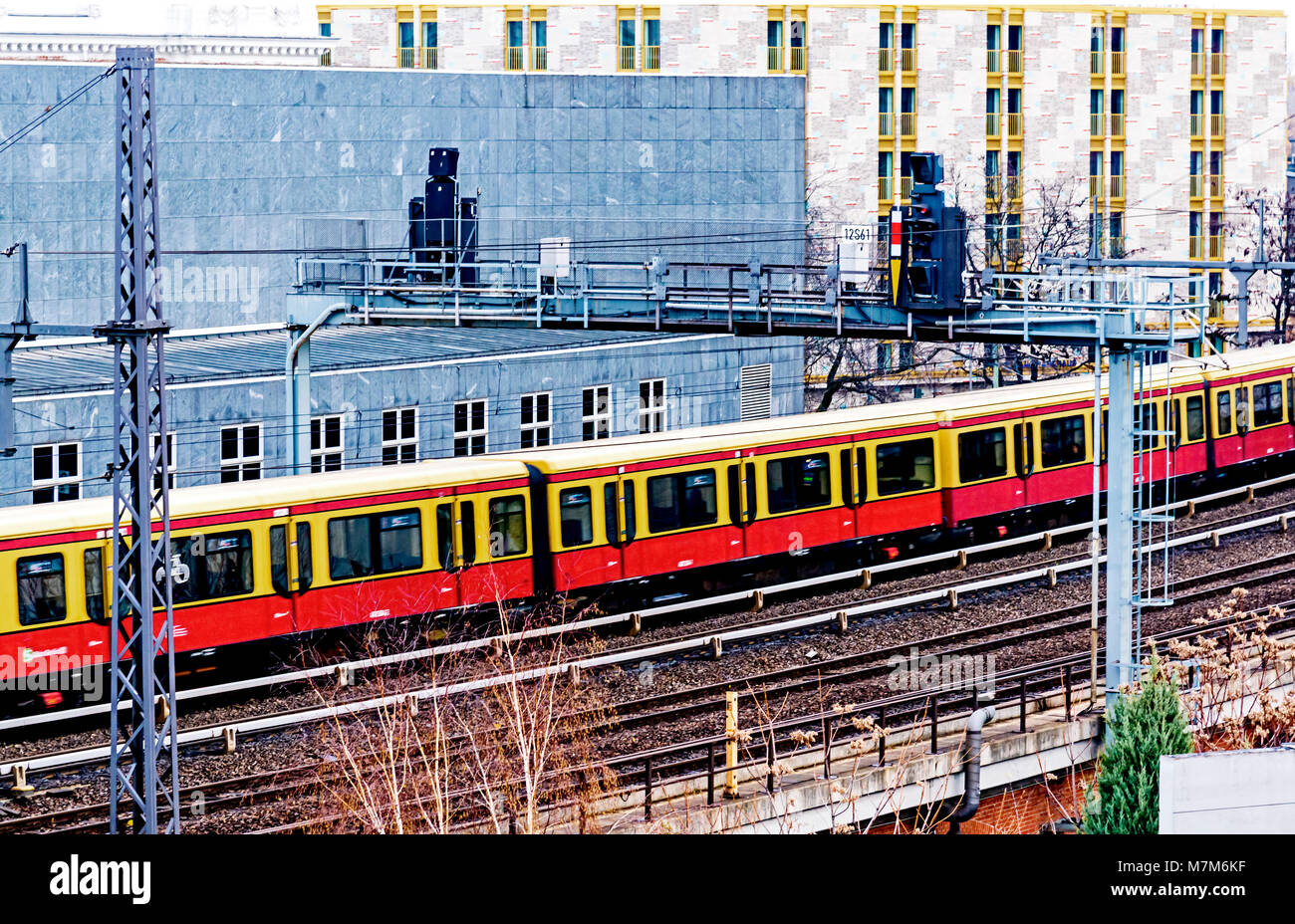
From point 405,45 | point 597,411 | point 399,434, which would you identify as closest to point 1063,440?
point 597,411

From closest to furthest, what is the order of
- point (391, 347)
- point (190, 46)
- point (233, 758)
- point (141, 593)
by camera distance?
point (141, 593) < point (233, 758) < point (391, 347) < point (190, 46)

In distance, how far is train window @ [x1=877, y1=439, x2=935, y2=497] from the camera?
28359 millimetres

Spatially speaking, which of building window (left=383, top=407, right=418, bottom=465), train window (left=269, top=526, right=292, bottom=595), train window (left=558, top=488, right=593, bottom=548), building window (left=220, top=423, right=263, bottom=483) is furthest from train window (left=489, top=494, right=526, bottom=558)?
building window (left=383, top=407, right=418, bottom=465)

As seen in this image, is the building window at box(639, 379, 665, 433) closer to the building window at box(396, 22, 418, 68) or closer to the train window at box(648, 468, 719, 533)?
the train window at box(648, 468, 719, 533)

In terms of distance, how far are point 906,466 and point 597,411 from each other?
1086 cm

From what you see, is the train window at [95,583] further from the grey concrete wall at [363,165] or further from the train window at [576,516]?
the grey concrete wall at [363,165]

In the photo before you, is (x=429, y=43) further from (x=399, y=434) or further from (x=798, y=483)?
(x=798, y=483)

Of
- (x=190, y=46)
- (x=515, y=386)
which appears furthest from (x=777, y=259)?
(x=190, y=46)

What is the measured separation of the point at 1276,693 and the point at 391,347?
17.6 metres

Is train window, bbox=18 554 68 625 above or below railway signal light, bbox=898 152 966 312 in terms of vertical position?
below

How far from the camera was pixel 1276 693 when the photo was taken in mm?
23141

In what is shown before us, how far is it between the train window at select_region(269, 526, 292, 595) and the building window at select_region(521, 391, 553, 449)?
1465cm
